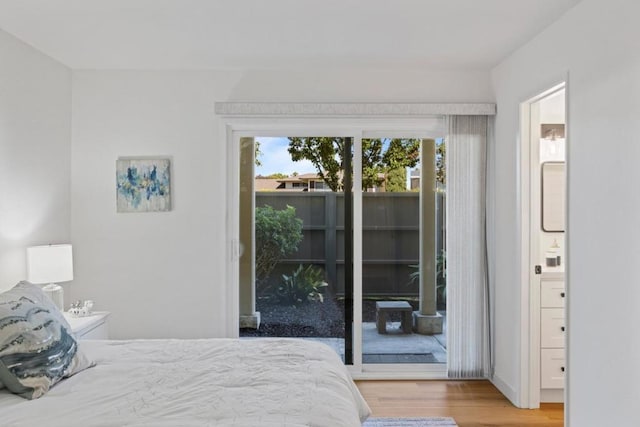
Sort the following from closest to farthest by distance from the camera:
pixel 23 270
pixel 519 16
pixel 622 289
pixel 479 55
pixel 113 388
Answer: pixel 113 388 < pixel 622 289 < pixel 519 16 < pixel 23 270 < pixel 479 55

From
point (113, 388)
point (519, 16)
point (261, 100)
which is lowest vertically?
point (113, 388)

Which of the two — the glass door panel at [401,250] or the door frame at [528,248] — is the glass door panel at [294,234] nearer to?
the glass door panel at [401,250]

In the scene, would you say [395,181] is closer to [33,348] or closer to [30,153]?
[30,153]

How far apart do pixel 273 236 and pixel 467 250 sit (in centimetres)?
163

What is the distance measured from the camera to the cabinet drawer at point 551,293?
351cm

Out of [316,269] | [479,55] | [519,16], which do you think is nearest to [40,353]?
[316,269]

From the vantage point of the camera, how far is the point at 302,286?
13.4 feet

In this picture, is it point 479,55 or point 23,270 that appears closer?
point 23,270

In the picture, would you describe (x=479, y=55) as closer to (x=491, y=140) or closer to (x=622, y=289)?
(x=491, y=140)

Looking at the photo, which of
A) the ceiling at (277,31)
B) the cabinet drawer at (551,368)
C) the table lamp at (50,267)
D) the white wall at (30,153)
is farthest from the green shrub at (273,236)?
the cabinet drawer at (551,368)

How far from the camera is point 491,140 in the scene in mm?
3951

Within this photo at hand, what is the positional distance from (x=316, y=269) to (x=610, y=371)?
2.29 metres

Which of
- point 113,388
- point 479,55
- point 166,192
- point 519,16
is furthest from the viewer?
point 166,192


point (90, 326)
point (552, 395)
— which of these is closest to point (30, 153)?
point (90, 326)
